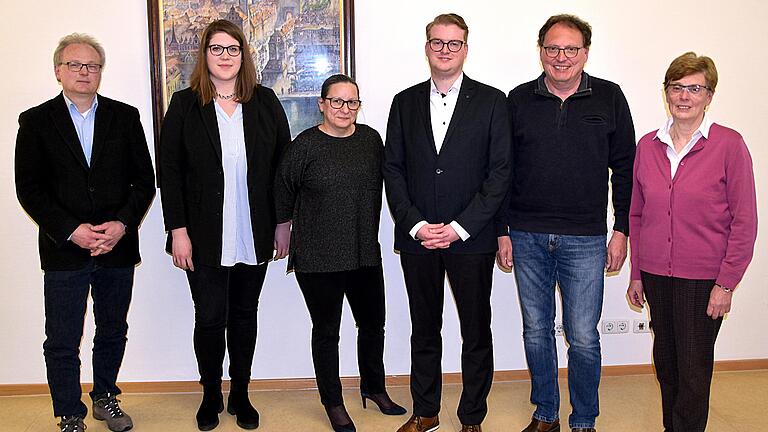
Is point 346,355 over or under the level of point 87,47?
under

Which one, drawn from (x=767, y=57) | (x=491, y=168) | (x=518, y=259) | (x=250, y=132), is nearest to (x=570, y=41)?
(x=491, y=168)

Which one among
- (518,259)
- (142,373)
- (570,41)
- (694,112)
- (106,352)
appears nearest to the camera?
(694,112)

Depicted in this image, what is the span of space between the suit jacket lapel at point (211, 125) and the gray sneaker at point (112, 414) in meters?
1.26

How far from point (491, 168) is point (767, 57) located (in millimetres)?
1972

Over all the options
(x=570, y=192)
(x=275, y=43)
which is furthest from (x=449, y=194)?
(x=275, y=43)

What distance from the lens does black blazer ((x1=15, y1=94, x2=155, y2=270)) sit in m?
2.77

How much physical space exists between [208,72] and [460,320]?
146 centimetres

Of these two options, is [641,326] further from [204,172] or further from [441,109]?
[204,172]

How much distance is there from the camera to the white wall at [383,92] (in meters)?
3.35

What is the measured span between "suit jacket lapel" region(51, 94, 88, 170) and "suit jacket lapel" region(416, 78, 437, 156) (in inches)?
54.9

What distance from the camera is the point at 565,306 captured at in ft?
8.95

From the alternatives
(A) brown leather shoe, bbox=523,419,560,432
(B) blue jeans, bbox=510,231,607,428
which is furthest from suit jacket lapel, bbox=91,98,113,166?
(A) brown leather shoe, bbox=523,419,560,432

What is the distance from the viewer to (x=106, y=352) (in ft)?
10.00

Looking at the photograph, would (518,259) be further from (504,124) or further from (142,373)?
(142,373)
